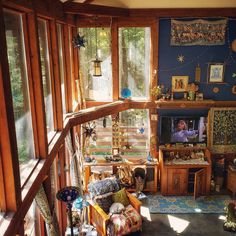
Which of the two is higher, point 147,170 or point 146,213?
point 147,170

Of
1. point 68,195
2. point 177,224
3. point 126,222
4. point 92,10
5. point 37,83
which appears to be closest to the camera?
point 37,83

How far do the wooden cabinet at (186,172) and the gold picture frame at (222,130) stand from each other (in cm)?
40

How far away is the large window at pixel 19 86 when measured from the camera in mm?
3340

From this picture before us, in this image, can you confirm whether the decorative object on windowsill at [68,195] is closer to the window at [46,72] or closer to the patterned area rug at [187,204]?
the window at [46,72]

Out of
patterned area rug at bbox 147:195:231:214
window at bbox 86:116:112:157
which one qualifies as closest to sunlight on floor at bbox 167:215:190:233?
patterned area rug at bbox 147:195:231:214

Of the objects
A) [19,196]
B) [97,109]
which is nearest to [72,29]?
[97,109]

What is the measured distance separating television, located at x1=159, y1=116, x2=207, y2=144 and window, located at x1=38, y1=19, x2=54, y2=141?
3.92 metres

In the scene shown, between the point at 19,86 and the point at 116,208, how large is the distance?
413cm

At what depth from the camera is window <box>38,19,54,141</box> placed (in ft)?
15.3

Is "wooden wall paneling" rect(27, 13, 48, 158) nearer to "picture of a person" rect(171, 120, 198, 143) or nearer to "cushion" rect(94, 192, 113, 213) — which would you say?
"cushion" rect(94, 192, 113, 213)

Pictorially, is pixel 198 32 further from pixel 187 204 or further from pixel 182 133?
pixel 187 204

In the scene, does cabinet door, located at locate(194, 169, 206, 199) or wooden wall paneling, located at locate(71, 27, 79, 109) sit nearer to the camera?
wooden wall paneling, located at locate(71, 27, 79, 109)

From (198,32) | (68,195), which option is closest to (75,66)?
(198,32)

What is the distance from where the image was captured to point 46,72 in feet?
16.1
